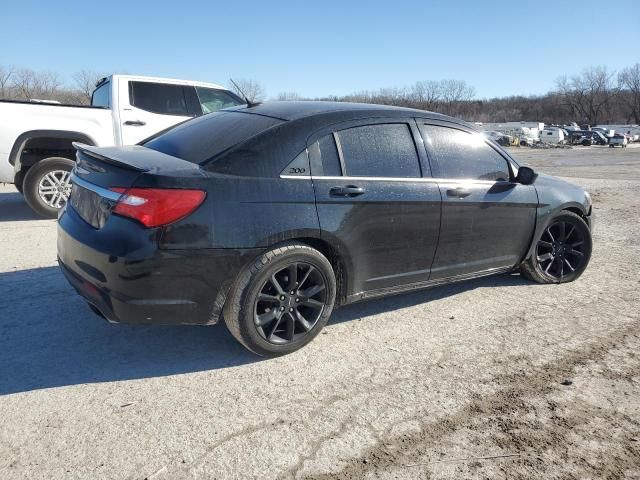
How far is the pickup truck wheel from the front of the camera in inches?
262

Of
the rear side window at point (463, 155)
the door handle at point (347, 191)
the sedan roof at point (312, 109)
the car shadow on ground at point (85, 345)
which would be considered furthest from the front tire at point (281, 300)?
the rear side window at point (463, 155)

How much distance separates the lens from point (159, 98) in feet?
25.4

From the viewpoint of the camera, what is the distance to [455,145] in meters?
4.05

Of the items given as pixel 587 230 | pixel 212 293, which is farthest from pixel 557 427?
pixel 587 230

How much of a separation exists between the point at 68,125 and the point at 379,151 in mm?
5138

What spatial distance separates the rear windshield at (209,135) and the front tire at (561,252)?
294 cm

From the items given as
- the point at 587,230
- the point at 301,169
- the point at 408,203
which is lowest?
the point at 587,230

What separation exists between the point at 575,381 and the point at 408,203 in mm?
1592

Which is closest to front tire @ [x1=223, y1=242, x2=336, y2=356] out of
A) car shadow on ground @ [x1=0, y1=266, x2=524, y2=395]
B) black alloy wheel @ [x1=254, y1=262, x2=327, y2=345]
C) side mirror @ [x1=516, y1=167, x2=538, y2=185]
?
black alloy wheel @ [x1=254, y1=262, x2=327, y2=345]

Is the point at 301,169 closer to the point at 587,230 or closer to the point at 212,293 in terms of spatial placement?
the point at 212,293

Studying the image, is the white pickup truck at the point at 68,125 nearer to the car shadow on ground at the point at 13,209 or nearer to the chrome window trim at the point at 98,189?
the car shadow on ground at the point at 13,209

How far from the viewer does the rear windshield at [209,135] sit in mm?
3203

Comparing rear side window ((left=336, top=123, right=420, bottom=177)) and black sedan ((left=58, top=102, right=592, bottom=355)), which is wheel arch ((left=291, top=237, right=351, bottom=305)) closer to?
black sedan ((left=58, top=102, right=592, bottom=355))

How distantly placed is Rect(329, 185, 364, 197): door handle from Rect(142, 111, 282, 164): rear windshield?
62 cm
